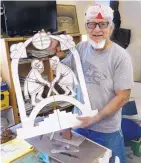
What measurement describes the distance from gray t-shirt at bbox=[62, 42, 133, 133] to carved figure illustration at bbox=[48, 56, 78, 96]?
50mm

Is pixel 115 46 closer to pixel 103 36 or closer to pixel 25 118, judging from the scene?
pixel 103 36

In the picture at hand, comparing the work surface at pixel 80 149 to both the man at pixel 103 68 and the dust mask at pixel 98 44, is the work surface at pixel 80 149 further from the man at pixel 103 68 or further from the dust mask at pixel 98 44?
the dust mask at pixel 98 44

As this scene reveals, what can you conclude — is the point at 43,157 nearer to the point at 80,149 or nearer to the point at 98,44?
the point at 80,149

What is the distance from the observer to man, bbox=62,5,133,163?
936mm

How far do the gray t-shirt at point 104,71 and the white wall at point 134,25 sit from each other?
4.40ft

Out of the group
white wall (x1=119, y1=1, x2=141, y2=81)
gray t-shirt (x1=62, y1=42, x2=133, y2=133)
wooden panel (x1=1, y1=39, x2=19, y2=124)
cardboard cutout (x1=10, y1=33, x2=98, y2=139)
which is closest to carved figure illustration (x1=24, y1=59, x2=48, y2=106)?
cardboard cutout (x1=10, y1=33, x2=98, y2=139)

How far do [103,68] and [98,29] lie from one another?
181mm

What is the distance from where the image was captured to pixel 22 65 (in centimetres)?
98

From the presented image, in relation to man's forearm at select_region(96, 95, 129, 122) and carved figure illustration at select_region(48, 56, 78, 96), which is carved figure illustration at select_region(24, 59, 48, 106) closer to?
carved figure illustration at select_region(48, 56, 78, 96)

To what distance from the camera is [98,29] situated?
3.05 feet

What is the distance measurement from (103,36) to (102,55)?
0.30 ft

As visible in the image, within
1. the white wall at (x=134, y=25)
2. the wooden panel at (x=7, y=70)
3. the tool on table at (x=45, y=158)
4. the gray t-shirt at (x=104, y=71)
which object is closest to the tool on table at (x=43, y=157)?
the tool on table at (x=45, y=158)

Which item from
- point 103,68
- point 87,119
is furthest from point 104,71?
point 87,119

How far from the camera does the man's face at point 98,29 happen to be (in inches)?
36.7
